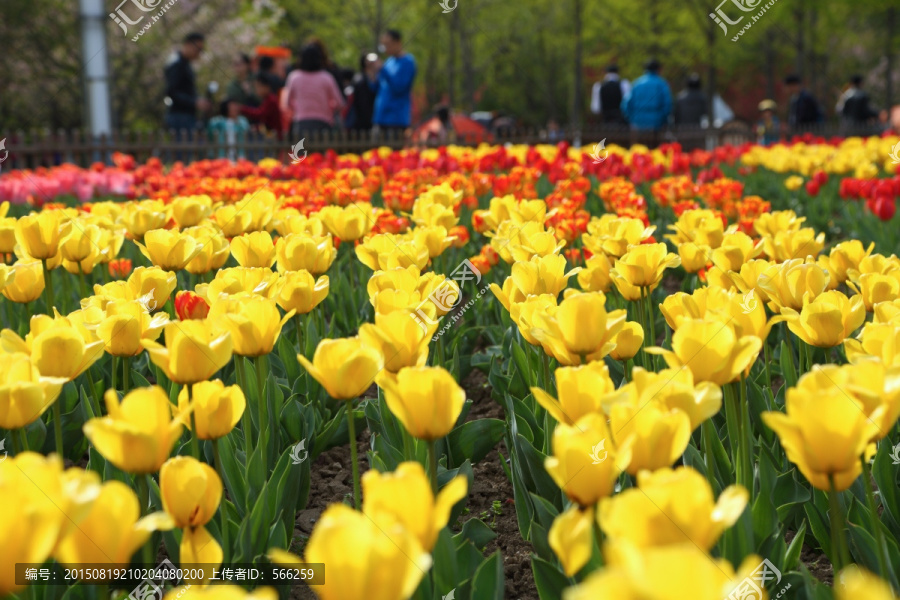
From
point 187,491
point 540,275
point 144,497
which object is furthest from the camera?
point 540,275

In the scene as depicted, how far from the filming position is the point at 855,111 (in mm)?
17297

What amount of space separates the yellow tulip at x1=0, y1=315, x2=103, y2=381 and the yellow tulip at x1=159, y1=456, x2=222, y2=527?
0.46 m

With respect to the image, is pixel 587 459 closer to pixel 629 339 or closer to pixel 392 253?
pixel 629 339

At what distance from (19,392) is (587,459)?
2.88ft

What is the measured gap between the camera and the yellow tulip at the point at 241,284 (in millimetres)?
2061

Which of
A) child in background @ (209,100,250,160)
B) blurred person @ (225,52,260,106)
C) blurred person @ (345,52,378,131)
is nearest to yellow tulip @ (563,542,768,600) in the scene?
blurred person @ (345,52,378,131)

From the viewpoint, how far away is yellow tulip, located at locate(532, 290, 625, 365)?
1.67 meters

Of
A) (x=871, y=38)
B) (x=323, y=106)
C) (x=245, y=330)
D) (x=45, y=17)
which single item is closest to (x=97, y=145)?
(x=323, y=106)

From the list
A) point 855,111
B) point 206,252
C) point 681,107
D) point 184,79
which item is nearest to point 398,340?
point 206,252

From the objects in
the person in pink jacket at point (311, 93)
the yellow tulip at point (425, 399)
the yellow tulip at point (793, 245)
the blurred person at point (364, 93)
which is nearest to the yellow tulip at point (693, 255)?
the yellow tulip at point (793, 245)

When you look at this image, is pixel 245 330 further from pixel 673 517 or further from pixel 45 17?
pixel 45 17

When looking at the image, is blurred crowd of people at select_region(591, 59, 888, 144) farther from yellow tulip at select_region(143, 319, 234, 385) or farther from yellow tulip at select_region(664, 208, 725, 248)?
yellow tulip at select_region(143, 319, 234, 385)

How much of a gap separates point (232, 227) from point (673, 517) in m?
2.66

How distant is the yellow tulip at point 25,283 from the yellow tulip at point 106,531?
1.51m
